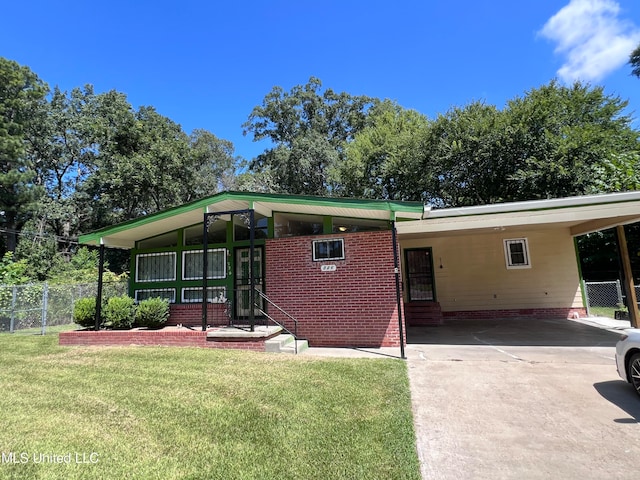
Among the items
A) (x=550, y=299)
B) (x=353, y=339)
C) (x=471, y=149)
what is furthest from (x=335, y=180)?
(x=353, y=339)

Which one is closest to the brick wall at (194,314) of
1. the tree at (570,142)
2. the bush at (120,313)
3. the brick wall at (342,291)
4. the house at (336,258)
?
the house at (336,258)

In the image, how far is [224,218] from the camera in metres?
9.23

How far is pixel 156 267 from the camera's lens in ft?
32.8

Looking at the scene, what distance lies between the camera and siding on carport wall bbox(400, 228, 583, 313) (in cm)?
1168

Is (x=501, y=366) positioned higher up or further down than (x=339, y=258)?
further down

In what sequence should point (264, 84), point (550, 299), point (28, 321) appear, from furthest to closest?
1. point (264, 84)
2. point (28, 321)
3. point (550, 299)


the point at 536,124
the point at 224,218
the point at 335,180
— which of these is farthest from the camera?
the point at 335,180

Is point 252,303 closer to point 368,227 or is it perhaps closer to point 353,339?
point 353,339

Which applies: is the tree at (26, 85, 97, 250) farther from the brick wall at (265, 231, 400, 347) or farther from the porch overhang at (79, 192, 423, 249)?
the brick wall at (265, 231, 400, 347)

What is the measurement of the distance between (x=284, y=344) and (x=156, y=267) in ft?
16.1

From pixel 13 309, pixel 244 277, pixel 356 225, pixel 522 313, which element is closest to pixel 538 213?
pixel 356 225

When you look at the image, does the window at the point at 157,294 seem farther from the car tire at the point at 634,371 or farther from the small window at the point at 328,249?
the car tire at the point at 634,371

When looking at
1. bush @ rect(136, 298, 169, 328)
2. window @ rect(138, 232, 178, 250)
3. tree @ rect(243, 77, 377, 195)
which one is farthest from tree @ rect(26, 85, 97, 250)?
bush @ rect(136, 298, 169, 328)

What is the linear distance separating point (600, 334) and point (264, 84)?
93.6ft
